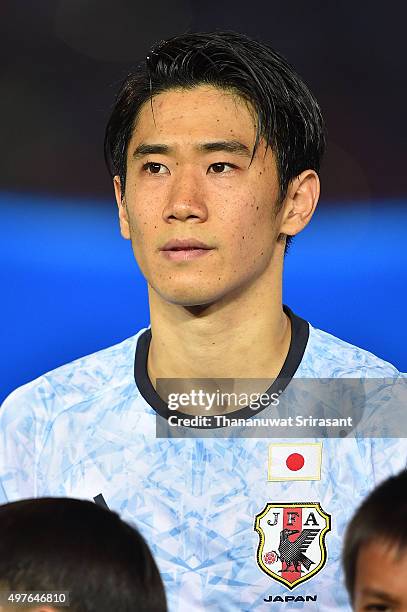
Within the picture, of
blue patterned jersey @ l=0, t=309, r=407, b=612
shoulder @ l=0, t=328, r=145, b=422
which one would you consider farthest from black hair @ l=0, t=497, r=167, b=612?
shoulder @ l=0, t=328, r=145, b=422

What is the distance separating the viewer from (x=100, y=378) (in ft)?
5.80

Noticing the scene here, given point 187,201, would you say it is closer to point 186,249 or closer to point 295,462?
point 186,249

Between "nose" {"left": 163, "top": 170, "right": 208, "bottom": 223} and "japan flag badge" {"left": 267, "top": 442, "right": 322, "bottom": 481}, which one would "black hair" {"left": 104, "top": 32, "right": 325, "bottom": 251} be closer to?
"nose" {"left": 163, "top": 170, "right": 208, "bottom": 223}

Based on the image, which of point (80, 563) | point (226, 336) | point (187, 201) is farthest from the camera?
point (226, 336)

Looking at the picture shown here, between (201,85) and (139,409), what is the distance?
1.68ft

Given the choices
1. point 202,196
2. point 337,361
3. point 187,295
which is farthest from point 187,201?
point 337,361

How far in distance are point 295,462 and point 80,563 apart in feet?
1.42

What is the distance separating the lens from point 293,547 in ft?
5.28

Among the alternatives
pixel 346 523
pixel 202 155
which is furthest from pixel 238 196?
pixel 346 523

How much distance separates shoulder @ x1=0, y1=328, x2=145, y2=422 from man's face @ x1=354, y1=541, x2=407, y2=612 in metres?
0.54

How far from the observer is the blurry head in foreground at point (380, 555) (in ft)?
4.45

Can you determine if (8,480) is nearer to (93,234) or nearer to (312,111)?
(93,234)

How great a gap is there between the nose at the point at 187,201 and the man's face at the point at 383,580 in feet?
1.74

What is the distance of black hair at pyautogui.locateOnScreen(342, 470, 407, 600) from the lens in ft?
4.53
